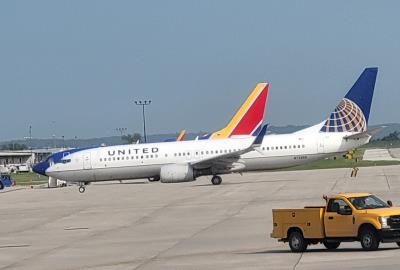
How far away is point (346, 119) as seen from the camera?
6531 centimetres

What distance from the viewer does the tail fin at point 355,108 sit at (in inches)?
2559

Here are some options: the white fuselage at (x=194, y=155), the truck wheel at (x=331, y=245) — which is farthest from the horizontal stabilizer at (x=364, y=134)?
the truck wheel at (x=331, y=245)

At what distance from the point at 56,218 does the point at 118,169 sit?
23513mm

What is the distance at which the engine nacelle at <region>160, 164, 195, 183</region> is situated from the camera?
209 ft

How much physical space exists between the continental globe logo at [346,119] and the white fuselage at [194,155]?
0.63 meters

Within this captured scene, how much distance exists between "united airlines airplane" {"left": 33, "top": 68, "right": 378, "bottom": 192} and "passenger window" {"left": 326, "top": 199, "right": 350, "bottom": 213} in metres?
38.3

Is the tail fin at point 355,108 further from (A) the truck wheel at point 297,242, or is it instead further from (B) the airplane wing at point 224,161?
(A) the truck wheel at point 297,242

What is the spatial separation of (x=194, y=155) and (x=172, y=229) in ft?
103

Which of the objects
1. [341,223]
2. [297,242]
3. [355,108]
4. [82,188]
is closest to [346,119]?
[355,108]

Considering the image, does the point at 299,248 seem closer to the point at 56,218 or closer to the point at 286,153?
the point at 56,218

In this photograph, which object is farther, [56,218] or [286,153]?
[286,153]

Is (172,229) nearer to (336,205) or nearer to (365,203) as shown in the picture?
(336,205)

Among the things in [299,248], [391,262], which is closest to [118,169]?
[299,248]

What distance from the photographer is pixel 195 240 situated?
2891cm
